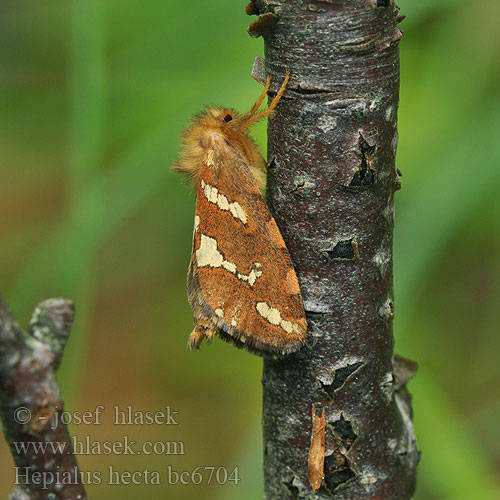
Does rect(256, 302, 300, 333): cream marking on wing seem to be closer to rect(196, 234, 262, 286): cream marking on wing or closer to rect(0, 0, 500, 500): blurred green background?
rect(196, 234, 262, 286): cream marking on wing

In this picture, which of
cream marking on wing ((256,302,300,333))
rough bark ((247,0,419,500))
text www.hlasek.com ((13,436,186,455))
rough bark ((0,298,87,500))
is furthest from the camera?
text www.hlasek.com ((13,436,186,455))

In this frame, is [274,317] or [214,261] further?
[214,261]

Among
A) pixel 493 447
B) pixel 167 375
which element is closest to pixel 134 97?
pixel 167 375

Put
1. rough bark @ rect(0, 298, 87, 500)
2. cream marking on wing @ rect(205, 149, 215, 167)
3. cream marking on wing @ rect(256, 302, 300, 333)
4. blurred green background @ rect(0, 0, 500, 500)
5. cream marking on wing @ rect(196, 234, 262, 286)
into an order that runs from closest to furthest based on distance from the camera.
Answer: rough bark @ rect(0, 298, 87, 500) < cream marking on wing @ rect(256, 302, 300, 333) < cream marking on wing @ rect(196, 234, 262, 286) < cream marking on wing @ rect(205, 149, 215, 167) < blurred green background @ rect(0, 0, 500, 500)

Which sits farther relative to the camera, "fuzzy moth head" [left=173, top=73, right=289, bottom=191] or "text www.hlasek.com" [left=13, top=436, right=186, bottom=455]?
"text www.hlasek.com" [left=13, top=436, right=186, bottom=455]

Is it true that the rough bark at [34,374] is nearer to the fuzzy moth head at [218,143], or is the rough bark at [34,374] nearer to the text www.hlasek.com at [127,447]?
the fuzzy moth head at [218,143]

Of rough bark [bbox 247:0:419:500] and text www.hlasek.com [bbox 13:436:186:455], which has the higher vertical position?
rough bark [bbox 247:0:419:500]

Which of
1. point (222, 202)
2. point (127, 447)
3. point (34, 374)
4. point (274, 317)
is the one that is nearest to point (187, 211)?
point (127, 447)

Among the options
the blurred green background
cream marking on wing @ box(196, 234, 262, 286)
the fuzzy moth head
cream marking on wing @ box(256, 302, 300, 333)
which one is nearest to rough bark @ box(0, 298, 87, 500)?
cream marking on wing @ box(256, 302, 300, 333)

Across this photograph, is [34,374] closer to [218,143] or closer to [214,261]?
[214,261]
